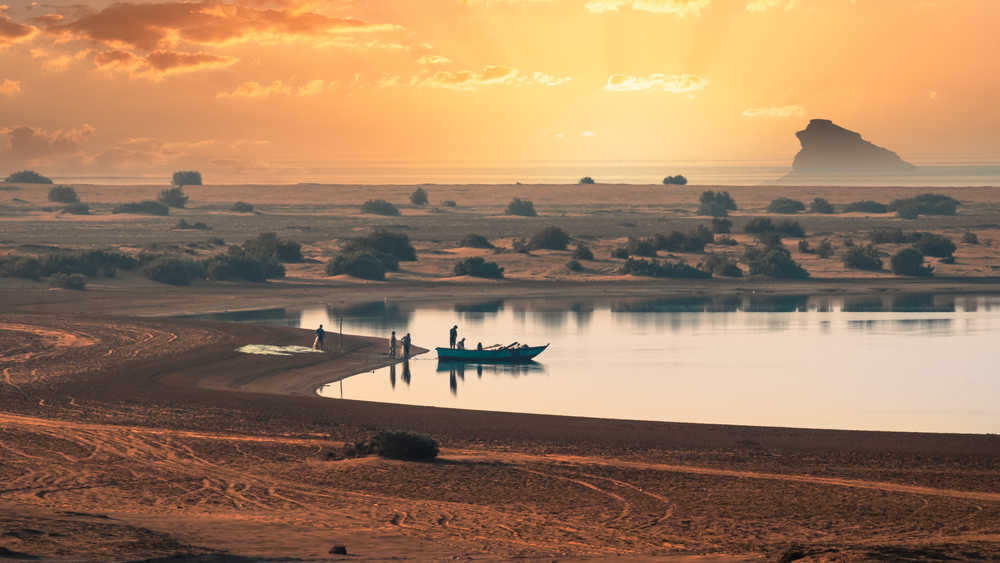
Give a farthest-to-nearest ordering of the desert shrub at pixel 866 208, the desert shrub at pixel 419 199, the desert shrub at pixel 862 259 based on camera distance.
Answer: the desert shrub at pixel 419 199, the desert shrub at pixel 866 208, the desert shrub at pixel 862 259

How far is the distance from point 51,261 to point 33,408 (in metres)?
39.1

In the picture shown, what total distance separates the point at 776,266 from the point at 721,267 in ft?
11.2

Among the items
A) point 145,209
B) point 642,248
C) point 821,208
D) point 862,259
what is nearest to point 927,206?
point 821,208

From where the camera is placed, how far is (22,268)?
6062 cm

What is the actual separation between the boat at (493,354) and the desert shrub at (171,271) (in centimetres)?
2868

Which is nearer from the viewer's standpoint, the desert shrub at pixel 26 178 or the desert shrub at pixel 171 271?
the desert shrub at pixel 171 271

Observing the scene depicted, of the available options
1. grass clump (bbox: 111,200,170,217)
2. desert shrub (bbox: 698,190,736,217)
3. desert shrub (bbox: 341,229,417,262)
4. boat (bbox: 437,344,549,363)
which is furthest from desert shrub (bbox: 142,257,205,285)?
desert shrub (bbox: 698,190,736,217)

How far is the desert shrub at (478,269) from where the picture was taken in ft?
227

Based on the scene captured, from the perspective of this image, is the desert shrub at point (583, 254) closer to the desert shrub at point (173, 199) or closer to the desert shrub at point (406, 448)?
the desert shrub at point (406, 448)

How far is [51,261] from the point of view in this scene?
6181 cm

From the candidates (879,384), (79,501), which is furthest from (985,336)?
(79,501)

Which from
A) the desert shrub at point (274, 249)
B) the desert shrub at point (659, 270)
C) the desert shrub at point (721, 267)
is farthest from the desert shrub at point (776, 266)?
the desert shrub at point (274, 249)

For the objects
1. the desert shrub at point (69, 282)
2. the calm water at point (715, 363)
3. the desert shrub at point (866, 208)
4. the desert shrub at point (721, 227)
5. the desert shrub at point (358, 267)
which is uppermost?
the desert shrub at point (866, 208)

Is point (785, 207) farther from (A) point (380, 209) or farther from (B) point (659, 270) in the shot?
(B) point (659, 270)
